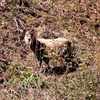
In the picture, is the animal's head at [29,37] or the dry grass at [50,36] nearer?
the dry grass at [50,36]

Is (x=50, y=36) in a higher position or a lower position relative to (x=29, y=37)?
lower

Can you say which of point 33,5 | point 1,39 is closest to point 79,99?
point 1,39

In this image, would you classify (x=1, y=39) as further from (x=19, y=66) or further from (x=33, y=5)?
(x=33, y=5)

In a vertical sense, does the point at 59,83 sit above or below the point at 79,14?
below

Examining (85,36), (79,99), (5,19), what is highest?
(5,19)

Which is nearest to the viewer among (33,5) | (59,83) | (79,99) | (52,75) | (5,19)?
(79,99)

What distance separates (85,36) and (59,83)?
3.19 meters

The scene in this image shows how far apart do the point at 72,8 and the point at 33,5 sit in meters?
1.54

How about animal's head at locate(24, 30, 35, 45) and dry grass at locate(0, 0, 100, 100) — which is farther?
animal's head at locate(24, 30, 35, 45)

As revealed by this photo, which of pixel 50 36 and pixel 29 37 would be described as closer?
pixel 29 37

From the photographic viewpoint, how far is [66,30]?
8227mm

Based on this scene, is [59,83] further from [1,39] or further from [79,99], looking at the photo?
[1,39]

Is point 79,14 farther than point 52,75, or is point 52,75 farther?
point 79,14

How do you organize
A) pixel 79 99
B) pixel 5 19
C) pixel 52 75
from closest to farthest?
pixel 79 99, pixel 52 75, pixel 5 19
